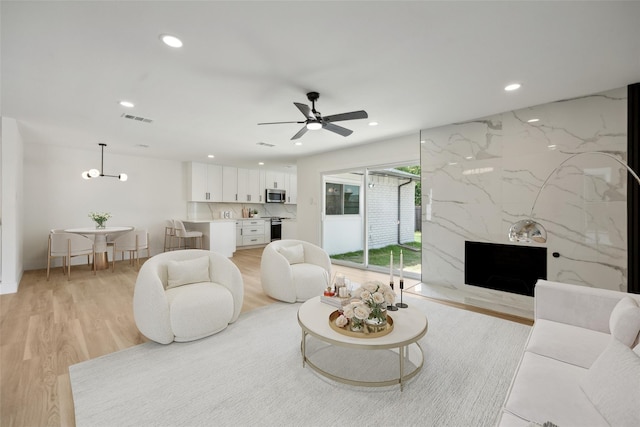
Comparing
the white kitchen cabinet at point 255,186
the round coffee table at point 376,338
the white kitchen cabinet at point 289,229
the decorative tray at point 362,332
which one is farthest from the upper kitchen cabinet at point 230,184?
the decorative tray at point 362,332

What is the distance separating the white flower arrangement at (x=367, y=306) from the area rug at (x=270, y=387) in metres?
0.45

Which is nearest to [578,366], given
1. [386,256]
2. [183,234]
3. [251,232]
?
[386,256]

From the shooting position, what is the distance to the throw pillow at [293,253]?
157 inches

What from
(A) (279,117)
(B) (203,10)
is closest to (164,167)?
(A) (279,117)

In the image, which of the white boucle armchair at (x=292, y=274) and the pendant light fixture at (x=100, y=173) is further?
the pendant light fixture at (x=100, y=173)

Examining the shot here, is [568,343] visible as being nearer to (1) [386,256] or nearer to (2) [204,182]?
(1) [386,256]

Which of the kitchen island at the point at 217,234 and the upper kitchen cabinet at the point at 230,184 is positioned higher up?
the upper kitchen cabinet at the point at 230,184

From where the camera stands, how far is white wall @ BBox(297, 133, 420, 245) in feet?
16.1

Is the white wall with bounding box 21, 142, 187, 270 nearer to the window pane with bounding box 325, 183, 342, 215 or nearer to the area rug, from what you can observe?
the window pane with bounding box 325, 183, 342, 215

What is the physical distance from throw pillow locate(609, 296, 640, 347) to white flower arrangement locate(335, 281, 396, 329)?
126 cm

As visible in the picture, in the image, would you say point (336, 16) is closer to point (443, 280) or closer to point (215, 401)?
point (215, 401)

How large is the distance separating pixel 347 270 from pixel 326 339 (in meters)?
3.78

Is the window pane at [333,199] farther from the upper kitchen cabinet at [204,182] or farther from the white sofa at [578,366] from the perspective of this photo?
the white sofa at [578,366]

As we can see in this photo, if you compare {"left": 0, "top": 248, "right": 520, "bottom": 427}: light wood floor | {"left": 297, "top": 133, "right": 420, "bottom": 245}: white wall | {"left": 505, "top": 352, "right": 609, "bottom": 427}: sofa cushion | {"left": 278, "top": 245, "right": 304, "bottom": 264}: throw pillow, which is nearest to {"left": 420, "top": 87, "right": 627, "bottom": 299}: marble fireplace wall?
{"left": 297, "top": 133, "right": 420, "bottom": 245}: white wall
